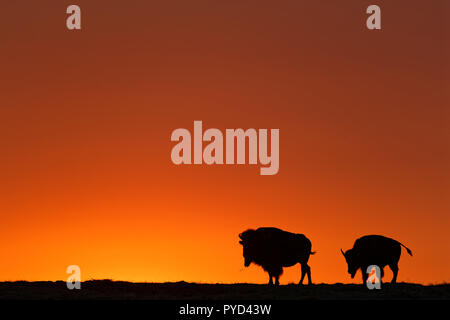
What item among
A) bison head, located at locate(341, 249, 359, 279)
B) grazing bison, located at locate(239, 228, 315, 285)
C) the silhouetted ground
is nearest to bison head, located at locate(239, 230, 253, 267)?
grazing bison, located at locate(239, 228, 315, 285)

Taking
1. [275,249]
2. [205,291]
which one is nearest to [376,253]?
[275,249]

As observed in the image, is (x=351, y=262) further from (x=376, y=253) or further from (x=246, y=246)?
(x=246, y=246)

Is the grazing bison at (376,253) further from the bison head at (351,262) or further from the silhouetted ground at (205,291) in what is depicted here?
the silhouetted ground at (205,291)

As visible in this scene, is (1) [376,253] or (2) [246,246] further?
(2) [246,246]

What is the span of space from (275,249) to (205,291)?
8681 mm

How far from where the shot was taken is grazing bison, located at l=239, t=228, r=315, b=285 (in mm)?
41031

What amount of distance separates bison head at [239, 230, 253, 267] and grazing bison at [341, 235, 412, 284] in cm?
475

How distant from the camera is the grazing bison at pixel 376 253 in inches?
1545

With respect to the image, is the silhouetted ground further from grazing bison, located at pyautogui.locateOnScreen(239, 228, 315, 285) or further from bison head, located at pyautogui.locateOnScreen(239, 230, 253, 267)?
bison head, located at pyautogui.locateOnScreen(239, 230, 253, 267)

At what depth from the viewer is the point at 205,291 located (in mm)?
33000
